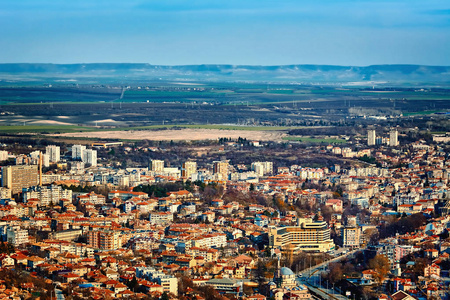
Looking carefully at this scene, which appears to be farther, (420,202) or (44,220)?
(420,202)

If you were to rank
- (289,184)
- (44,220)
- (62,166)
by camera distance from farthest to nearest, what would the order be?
(62,166) → (289,184) → (44,220)

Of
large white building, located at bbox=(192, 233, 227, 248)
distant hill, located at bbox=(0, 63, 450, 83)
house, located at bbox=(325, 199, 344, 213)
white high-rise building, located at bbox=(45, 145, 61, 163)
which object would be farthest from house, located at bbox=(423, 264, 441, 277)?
distant hill, located at bbox=(0, 63, 450, 83)

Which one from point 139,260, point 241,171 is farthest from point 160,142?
point 139,260

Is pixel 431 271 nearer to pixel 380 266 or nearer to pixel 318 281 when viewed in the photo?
pixel 380 266

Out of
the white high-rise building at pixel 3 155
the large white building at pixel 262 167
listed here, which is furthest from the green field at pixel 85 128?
the large white building at pixel 262 167

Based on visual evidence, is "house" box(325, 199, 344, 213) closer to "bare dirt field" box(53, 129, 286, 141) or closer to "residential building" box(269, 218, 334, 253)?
"residential building" box(269, 218, 334, 253)

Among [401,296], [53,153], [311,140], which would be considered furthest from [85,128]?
[401,296]

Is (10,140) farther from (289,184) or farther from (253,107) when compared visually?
(253,107)
